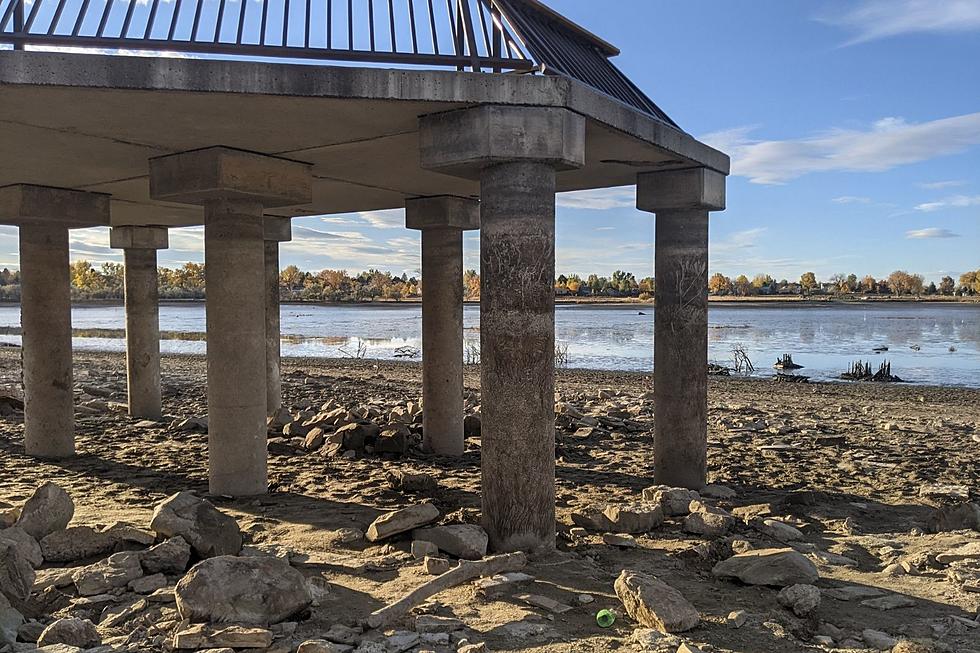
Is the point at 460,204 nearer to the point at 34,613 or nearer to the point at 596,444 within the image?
the point at 596,444

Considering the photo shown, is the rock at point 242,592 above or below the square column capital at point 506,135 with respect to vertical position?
below

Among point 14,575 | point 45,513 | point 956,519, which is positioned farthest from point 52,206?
point 956,519

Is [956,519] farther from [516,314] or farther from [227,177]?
[227,177]

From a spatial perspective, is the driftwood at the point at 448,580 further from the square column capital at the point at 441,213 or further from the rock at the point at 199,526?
the square column capital at the point at 441,213

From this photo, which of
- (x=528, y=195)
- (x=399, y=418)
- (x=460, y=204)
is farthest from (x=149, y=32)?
(x=399, y=418)

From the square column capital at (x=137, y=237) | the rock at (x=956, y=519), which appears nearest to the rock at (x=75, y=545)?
the rock at (x=956, y=519)

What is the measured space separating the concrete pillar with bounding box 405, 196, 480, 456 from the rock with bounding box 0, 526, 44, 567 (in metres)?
6.19

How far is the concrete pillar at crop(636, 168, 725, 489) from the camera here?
30.6 ft

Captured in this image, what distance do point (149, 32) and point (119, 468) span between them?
21.1ft

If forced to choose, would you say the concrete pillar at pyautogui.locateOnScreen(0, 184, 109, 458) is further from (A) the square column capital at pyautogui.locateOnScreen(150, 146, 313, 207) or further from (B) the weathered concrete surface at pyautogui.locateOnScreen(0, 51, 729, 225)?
(A) the square column capital at pyautogui.locateOnScreen(150, 146, 313, 207)

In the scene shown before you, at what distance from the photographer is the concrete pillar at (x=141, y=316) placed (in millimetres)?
15000

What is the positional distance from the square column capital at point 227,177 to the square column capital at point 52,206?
309 centimetres

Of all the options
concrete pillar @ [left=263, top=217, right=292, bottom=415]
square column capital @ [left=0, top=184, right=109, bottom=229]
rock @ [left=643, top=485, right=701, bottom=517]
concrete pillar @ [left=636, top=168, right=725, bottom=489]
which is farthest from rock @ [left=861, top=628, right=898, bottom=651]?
concrete pillar @ [left=263, top=217, right=292, bottom=415]

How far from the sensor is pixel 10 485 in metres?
9.58
